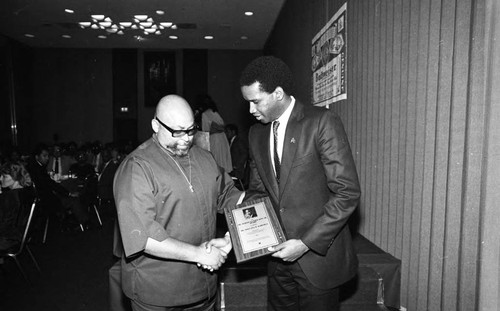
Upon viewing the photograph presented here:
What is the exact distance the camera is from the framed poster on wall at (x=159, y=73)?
1122cm

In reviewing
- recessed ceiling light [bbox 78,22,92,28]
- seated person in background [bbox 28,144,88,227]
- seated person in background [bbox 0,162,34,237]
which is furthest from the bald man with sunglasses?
recessed ceiling light [bbox 78,22,92,28]

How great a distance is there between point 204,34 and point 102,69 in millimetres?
3843

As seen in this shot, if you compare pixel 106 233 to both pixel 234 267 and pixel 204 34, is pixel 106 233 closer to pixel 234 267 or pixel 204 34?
pixel 234 267

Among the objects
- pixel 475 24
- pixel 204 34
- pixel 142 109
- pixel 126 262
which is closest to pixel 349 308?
pixel 126 262

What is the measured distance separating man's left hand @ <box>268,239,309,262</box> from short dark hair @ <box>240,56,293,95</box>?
0.70 meters

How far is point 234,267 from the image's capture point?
2.88 m

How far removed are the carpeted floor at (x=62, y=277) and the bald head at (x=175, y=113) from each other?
2530 mm

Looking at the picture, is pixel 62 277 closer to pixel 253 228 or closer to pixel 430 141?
pixel 253 228

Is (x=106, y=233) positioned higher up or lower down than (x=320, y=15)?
lower down

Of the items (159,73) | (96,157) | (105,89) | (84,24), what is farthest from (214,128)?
(105,89)

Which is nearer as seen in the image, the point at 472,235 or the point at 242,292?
the point at 472,235

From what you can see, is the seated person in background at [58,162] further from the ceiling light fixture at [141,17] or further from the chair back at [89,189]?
the ceiling light fixture at [141,17]

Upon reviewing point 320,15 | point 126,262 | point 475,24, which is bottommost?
point 126,262

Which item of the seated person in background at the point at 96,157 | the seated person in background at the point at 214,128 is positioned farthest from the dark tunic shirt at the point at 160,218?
the seated person in background at the point at 96,157
